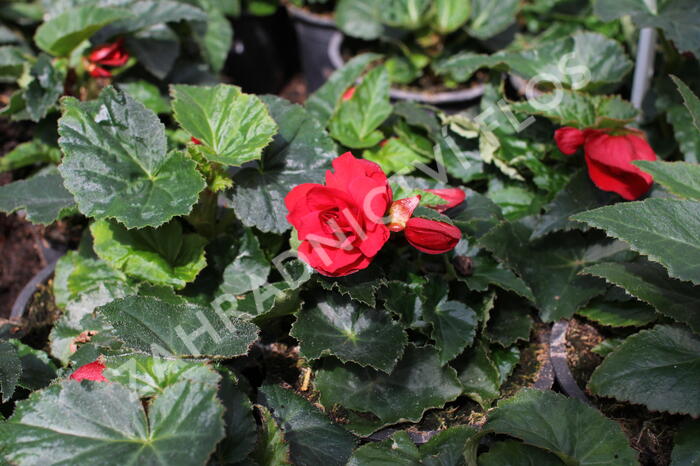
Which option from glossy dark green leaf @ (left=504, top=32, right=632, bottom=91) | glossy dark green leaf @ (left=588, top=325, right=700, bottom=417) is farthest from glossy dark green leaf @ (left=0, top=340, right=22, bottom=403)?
glossy dark green leaf @ (left=504, top=32, right=632, bottom=91)

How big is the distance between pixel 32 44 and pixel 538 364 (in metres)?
1.81

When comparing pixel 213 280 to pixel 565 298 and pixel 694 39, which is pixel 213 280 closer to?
pixel 565 298

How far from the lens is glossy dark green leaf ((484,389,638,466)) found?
110 cm

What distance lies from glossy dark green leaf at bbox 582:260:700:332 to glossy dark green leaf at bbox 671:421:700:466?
171mm

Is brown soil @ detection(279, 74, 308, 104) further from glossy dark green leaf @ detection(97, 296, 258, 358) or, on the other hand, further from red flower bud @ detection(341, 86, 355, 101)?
glossy dark green leaf @ detection(97, 296, 258, 358)

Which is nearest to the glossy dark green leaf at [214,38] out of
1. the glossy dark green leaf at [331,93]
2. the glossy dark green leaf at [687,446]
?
the glossy dark green leaf at [331,93]

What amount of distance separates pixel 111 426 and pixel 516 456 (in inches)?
24.7

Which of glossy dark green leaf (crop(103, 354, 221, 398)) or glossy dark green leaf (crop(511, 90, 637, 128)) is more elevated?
glossy dark green leaf (crop(511, 90, 637, 128))

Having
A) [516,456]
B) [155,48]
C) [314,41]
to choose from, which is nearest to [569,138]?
[516,456]

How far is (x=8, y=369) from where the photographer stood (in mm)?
1201

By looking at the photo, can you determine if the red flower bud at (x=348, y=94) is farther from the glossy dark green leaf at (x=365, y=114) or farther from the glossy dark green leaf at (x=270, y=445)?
the glossy dark green leaf at (x=270, y=445)

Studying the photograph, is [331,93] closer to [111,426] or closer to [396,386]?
[396,386]

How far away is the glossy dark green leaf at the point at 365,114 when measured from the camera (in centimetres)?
164

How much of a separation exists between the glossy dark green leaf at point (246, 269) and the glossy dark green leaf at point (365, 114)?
0.34m
